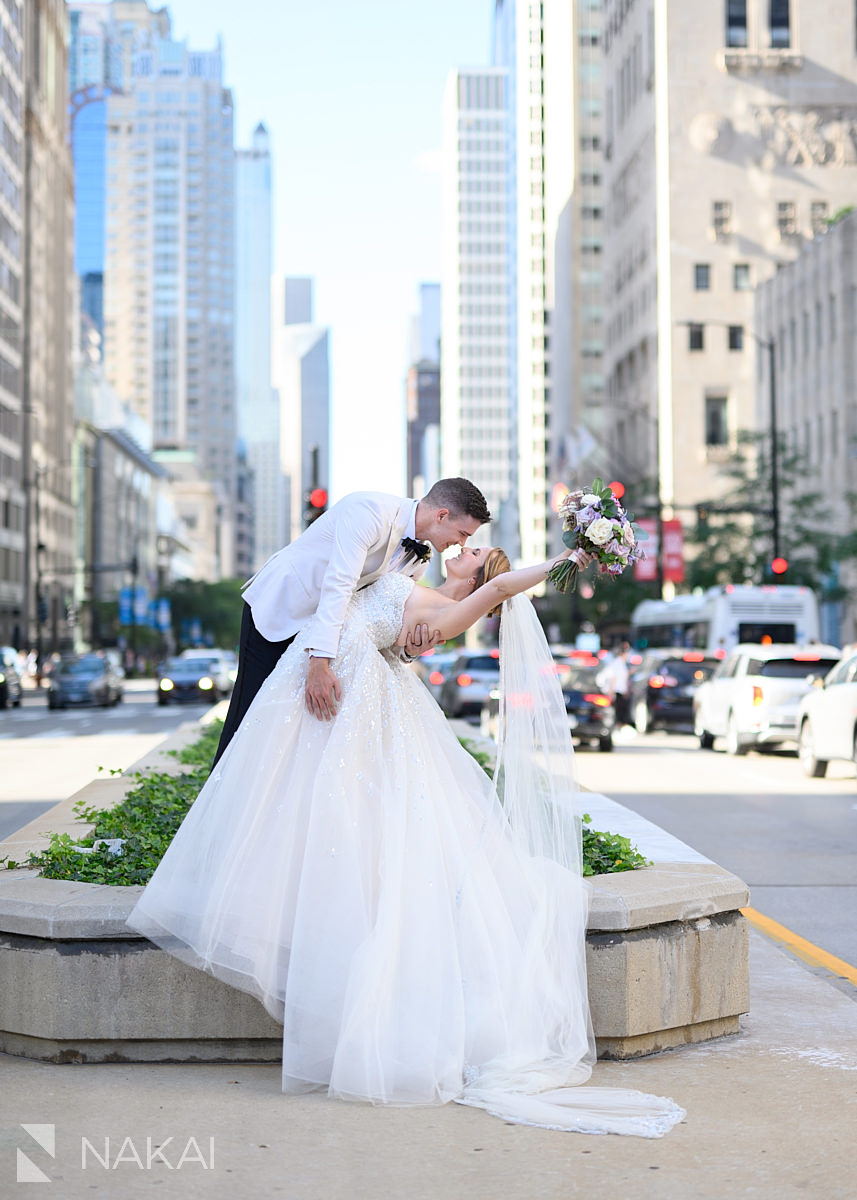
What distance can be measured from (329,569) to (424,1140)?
2255 mm

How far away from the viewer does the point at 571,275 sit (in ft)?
415

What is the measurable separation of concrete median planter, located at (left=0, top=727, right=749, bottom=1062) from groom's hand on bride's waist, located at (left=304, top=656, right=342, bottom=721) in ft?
3.25

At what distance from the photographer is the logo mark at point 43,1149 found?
15.5 feet

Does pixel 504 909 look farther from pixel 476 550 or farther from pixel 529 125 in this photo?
pixel 529 125

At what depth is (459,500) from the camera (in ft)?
21.5

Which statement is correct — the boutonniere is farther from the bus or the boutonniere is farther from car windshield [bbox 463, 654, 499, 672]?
the bus

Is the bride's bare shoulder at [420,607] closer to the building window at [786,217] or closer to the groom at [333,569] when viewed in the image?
the groom at [333,569]

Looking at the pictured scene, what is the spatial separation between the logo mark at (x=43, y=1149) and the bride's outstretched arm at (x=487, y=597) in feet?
7.50

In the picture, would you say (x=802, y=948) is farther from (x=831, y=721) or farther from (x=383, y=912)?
(x=831, y=721)

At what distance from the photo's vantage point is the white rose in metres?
6.51

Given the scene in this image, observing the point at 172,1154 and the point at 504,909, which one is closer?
the point at 172,1154

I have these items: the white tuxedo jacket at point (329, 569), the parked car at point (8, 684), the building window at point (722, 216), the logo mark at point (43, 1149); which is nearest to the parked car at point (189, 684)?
the parked car at point (8, 684)

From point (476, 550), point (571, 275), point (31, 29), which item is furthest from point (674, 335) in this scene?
point (476, 550)

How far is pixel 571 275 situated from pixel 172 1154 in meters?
125
